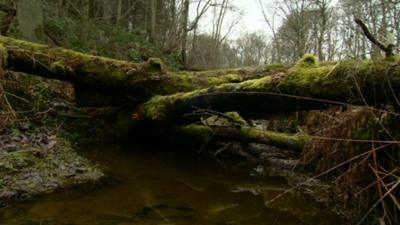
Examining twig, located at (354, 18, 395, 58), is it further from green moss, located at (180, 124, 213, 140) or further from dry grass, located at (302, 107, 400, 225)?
green moss, located at (180, 124, 213, 140)

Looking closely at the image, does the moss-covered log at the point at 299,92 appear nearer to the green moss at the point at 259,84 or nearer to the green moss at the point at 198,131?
the green moss at the point at 259,84

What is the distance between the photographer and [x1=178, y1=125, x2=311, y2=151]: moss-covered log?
7.46 metres

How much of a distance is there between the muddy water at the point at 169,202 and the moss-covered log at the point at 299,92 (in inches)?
42.1

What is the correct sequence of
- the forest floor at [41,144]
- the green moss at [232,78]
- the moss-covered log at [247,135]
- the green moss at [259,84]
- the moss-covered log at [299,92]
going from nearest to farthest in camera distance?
the moss-covered log at [299,92], the forest floor at [41,144], the green moss at [259,84], the green moss at [232,78], the moss-covered log at [247,135]

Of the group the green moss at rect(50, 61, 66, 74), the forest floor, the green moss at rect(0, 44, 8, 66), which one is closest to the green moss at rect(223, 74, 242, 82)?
the forest floor

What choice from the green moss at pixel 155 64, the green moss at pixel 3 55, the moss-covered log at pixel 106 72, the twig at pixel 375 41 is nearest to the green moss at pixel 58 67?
the moss-covered log at pixel 106 72

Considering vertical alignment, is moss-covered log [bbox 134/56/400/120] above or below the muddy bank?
above

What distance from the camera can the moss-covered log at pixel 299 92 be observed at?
466 centimetres

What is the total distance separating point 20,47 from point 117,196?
3.98m

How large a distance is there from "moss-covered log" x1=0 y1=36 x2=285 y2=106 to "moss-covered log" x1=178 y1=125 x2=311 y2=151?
0.91m

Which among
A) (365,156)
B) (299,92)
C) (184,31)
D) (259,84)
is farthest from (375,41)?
(184,31)

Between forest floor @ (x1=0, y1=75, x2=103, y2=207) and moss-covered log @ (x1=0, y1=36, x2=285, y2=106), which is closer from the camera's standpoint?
forest floor @ (x1=0, y1=75, x2=103, y2=207)

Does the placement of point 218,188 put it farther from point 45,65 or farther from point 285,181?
point 45,65

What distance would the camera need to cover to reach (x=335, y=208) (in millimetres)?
5223
